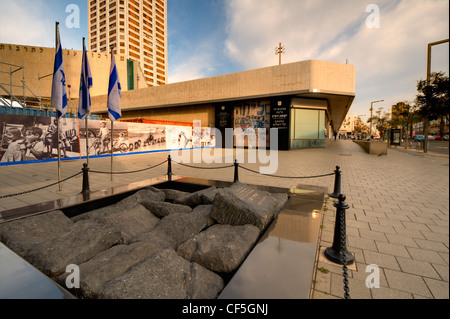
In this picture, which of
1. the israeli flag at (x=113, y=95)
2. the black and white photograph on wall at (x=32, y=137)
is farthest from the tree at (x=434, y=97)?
the black and white photograph on wall at (x=32, y=137)

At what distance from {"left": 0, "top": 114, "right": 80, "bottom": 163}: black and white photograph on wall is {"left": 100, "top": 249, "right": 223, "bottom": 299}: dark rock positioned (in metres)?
12.2

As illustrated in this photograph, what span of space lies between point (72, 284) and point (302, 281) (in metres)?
2.22

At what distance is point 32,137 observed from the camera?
34.8ft

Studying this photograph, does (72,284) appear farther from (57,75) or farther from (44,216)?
(57,75)

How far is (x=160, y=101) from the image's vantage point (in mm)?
26516

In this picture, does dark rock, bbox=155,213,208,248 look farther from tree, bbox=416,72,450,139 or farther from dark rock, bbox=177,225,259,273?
tree, bbox=416,72,450,139

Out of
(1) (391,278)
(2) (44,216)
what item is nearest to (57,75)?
(2) (44,216)

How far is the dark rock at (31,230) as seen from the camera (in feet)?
8.86

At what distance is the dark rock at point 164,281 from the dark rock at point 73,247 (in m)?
0.92

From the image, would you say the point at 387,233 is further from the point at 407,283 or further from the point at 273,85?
the point at 273,85

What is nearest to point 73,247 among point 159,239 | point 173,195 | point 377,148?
point 159,239

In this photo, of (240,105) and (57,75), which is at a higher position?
(240,105)

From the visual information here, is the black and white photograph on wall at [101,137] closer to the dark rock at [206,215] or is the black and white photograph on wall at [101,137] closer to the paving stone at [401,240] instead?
the dark rock at [206,215]

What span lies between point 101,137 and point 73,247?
1271 cm
